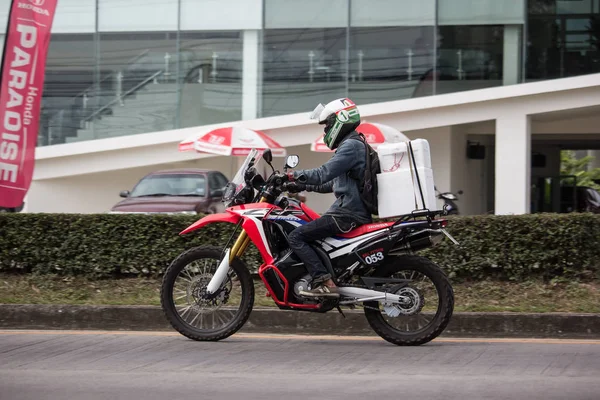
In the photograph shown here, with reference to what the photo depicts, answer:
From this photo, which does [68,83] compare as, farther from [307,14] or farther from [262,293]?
[262,293]

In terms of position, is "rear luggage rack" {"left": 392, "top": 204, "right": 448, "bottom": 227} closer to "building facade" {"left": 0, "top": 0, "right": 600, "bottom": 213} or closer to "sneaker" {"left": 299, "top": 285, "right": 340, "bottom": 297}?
"sneaker" {"left": 299, "top": 285, "right": 340, "bottom": 297}

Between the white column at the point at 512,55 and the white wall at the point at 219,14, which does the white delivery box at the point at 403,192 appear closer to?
the white column at the point at 512,55

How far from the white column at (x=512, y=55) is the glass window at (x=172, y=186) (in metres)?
7.21

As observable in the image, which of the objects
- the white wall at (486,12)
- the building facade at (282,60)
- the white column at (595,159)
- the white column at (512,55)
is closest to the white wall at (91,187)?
the building facade at (282,60)

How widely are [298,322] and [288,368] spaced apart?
7.11 feet

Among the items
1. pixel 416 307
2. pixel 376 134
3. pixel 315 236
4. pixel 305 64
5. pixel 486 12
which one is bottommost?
pixel 416 307

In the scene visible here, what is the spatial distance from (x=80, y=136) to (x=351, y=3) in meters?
7.22

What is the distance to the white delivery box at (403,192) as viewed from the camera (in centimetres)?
757

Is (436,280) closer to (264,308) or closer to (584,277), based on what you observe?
(264,308)

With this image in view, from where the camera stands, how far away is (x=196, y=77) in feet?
69.5

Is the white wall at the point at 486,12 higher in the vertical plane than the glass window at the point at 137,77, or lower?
higher

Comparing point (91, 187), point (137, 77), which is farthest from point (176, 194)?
point (91, 187)

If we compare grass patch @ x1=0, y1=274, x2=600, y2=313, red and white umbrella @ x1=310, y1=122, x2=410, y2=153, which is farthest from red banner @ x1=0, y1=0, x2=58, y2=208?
red and white umbrella @ x1=310, y1=122, x2=410, y2=153

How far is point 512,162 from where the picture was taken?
71.7ft
